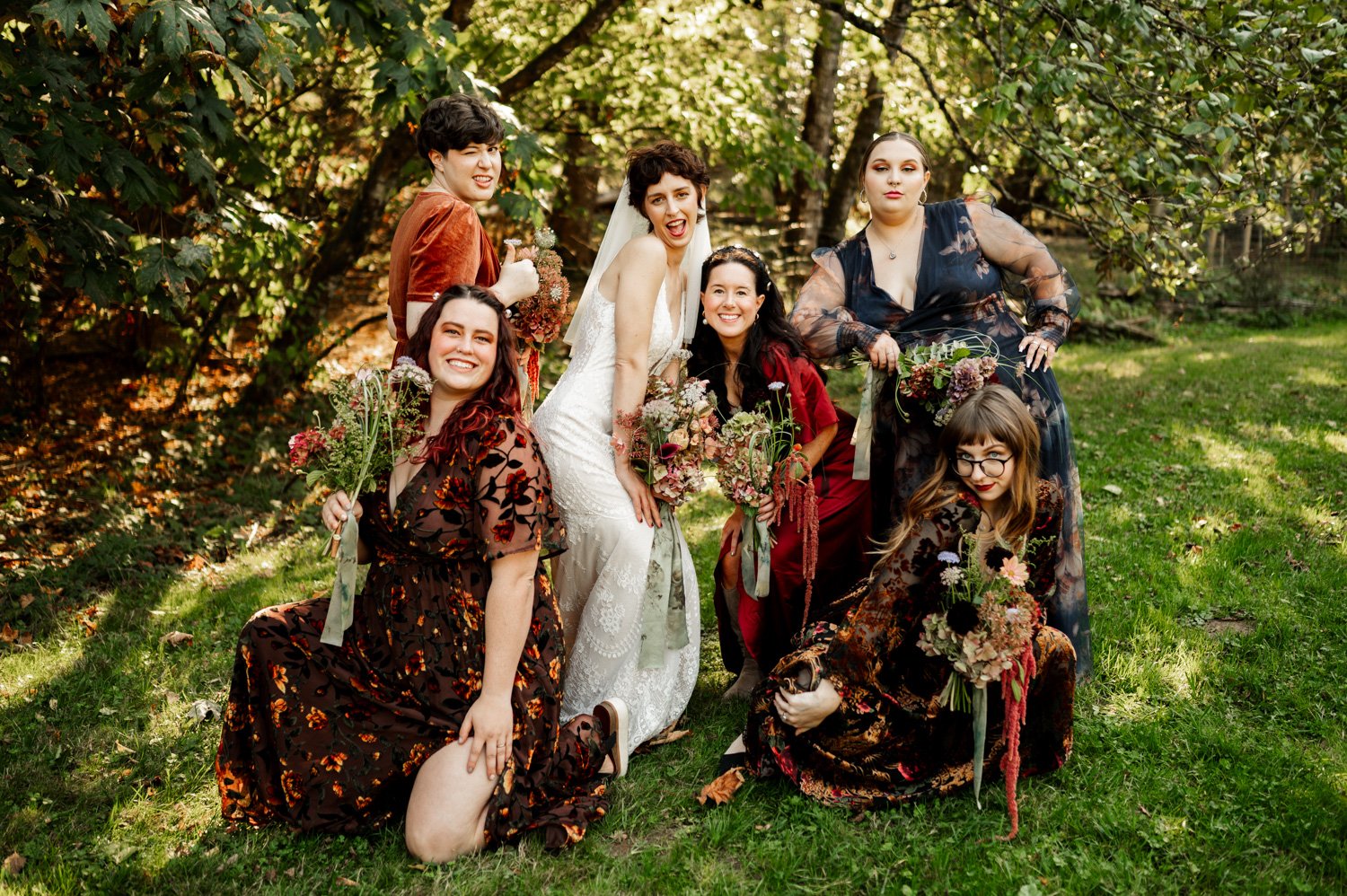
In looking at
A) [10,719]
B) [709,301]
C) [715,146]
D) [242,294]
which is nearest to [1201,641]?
[709,301]

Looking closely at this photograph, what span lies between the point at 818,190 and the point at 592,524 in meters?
6.20

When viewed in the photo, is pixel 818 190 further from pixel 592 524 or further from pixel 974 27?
pixel 592 524

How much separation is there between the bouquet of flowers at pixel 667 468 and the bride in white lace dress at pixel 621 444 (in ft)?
0.11

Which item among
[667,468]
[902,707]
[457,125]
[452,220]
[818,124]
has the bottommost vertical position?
[902,707]

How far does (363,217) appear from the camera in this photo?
7.61 metres

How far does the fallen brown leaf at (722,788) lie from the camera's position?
10.7 ft

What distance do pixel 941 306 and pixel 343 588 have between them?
243 centimetres

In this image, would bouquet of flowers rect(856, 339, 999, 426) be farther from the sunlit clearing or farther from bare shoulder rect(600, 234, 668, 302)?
the sunlit clearing

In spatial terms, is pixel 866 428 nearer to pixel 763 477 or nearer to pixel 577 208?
pixel 763 477

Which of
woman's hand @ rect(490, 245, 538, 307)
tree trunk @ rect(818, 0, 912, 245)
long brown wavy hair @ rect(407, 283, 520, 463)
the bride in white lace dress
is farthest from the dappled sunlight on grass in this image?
tree trunk @ rect(818, 0, 912, 245)

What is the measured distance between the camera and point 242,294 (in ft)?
26.1

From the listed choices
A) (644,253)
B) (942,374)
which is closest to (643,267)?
(644,253)

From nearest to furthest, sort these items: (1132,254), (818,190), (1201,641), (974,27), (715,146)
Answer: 1. (1201,641)
2. (1132,254)
3. (974,27)
4. (715,146)
5. (818,190)

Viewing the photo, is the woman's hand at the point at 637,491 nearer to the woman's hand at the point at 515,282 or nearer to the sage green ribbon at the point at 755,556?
the sage green ribbon at the point at 755,556
